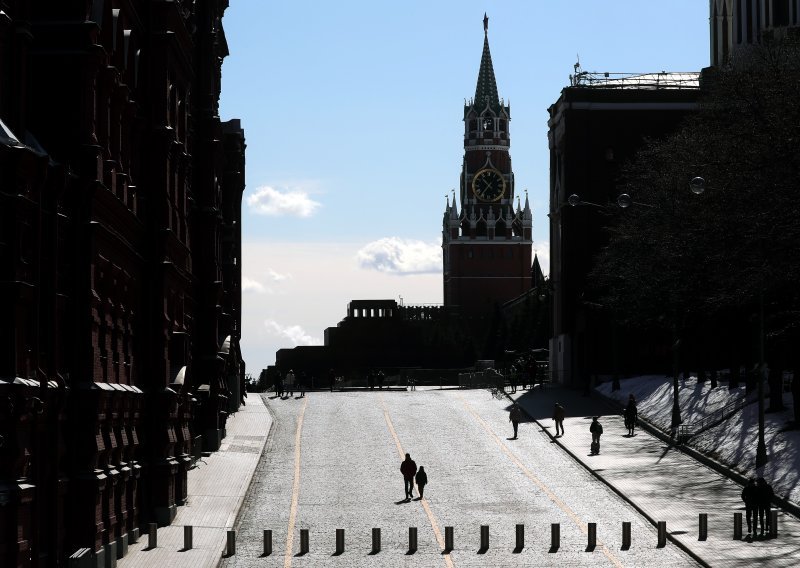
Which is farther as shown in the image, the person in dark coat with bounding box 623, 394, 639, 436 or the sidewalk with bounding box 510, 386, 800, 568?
the person in dark coat with bounding box 623, 394, 639, 436

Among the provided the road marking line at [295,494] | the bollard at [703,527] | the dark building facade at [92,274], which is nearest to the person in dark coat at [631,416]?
the road marking line at [295,494]

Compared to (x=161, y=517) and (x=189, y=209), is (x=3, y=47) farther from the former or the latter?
(x=189, y=209)

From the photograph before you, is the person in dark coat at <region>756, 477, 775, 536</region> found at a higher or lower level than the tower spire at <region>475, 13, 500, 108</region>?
lower

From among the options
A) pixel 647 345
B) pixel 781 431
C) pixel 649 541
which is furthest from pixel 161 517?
pixel 647 345

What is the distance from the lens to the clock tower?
632 feet

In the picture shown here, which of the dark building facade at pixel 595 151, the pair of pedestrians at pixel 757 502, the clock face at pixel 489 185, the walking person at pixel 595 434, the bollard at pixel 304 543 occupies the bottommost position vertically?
the bollard at pixel 304 543

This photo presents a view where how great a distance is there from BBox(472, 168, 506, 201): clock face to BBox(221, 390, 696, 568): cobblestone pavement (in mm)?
129320

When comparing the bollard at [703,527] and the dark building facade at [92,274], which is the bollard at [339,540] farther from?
the bollard at [703,527]

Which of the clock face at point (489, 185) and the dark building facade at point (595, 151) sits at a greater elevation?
the clock face at point (489, 185)

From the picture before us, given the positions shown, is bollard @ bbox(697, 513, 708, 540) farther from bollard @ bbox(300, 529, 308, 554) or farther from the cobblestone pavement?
bollard @ bbox(300, 529, 308, 554)

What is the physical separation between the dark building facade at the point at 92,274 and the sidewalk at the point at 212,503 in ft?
1.93

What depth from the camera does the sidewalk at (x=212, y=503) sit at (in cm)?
3303

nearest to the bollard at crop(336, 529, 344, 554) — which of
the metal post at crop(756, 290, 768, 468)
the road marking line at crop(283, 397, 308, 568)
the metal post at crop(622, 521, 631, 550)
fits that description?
the road marking line at crop(283, 397, 308, 568)

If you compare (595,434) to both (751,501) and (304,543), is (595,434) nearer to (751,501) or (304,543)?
(751,501)
